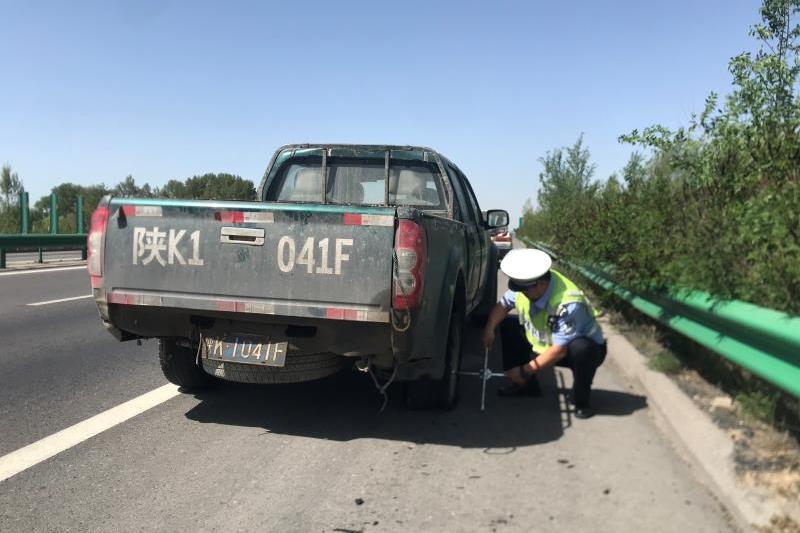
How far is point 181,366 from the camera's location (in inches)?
203

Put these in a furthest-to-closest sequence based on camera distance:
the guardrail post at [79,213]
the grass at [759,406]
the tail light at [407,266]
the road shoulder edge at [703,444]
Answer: the guardrail post at [79,213] → the grass at [759,406] → the tail light at [407,266] → the road shoulder edge at [703,444]

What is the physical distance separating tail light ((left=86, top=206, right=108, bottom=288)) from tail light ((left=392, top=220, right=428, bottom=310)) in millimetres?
1896

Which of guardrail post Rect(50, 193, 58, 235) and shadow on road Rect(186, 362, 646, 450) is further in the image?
guardrail post Rect(50, 193, 58, 235)

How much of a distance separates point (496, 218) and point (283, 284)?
4059mm

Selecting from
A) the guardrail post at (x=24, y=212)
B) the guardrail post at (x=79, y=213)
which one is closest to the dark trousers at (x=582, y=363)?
the guardrail post at (x=24, y=212)

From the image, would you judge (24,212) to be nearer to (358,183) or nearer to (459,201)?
(358,183)

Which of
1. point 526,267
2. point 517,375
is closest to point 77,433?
point 517,375

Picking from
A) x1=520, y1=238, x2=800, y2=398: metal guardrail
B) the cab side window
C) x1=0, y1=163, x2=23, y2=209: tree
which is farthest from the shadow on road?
x1=0, y1=163, x2=23, y2=209: tree

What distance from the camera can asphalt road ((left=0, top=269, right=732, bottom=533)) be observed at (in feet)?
10.3

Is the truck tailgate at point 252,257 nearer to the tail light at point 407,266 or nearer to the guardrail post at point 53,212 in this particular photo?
the tail light at point 407,266

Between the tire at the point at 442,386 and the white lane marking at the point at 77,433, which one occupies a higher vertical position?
the tire at the point at 442,386

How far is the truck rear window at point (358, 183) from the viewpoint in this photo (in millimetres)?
6250

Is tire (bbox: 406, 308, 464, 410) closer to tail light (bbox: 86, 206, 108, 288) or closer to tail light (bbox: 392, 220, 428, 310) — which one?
tail light (bbox: 392, 220, 428, 310)

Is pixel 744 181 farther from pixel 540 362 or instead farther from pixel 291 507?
pixel 291 507
